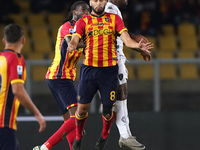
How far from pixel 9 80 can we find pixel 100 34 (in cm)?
135

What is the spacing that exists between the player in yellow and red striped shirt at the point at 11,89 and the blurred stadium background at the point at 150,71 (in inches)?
81.7

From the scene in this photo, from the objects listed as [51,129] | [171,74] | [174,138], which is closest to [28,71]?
[51,129]

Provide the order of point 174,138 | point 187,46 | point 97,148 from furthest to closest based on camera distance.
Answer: point 187,46 < point 174,138 < point 97,148

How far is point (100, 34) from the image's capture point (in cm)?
408

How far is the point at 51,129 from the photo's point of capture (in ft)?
19.0

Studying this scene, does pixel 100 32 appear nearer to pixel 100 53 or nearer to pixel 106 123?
pixel 100 53

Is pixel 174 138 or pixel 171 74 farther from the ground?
pixel 171 74

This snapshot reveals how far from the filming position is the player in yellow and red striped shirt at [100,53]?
4.08 metres

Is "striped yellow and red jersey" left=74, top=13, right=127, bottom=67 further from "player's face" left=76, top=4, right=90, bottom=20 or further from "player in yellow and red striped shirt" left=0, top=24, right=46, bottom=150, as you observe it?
"player in yellow and red striped shirt" left=0, top=24, right=46, bottom=150

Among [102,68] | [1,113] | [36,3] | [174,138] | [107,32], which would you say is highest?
[36,3]

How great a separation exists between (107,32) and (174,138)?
209 cm

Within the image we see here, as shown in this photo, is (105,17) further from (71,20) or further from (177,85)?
(177,85)

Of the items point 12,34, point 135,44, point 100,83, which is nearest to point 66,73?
point 100,83

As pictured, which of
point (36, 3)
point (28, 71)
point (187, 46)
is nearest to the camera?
point (28, 71)
